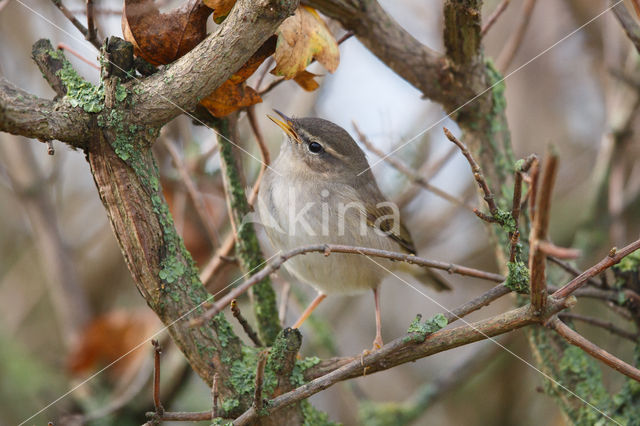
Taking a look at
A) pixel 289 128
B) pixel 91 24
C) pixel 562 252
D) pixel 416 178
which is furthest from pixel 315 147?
pixel 562 252

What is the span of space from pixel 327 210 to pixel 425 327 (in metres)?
1.04

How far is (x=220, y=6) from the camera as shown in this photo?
2.25 m

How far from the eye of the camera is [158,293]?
2.24 meters

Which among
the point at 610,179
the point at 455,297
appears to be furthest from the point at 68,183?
the point at 610,179

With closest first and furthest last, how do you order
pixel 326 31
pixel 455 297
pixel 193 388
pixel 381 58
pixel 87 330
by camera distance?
pixel 326 31 → pixel 381 58 → pixel 87 330 → pixel 193 388 → pixel 455 297

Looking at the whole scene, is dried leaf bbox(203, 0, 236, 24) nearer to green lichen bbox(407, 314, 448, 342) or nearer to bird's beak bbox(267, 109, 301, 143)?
bird's beak bbox(267, 109, 301, 143)

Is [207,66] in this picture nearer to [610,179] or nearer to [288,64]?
[288,64]

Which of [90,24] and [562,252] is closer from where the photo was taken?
[562,252]

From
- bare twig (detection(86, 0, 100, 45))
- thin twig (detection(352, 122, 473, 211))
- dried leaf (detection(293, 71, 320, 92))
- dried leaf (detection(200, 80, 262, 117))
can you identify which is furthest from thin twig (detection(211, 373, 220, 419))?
thin twig (detection(352, 122, 473, 211))

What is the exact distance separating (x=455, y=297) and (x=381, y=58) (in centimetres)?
370

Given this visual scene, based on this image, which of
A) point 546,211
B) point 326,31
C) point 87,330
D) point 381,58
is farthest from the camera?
point 87,330

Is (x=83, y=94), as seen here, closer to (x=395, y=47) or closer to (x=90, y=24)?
(x=90, y=24)

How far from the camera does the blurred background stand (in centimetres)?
419

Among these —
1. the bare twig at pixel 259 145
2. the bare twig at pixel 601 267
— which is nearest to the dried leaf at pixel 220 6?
the bare twig at pixel 259 145
